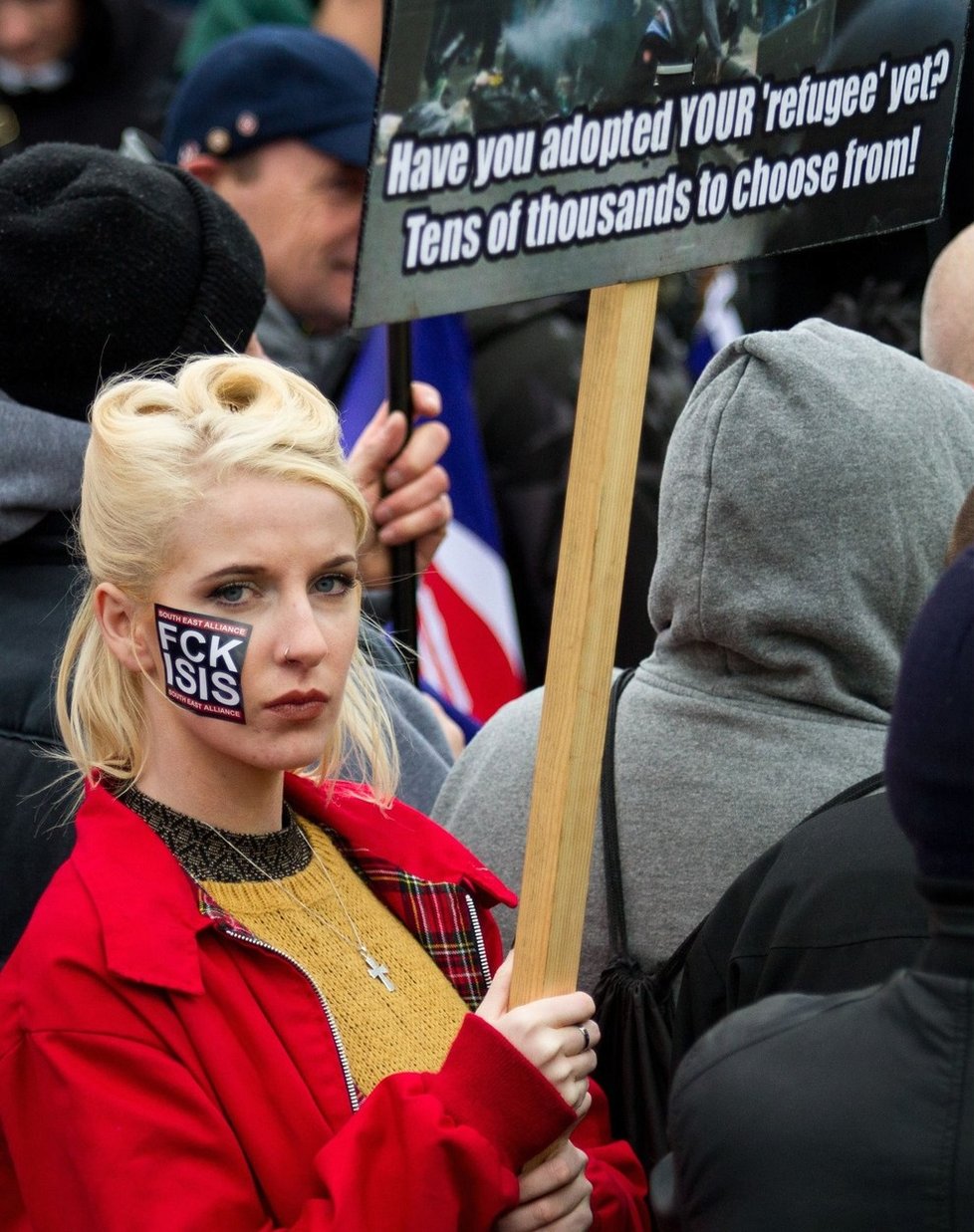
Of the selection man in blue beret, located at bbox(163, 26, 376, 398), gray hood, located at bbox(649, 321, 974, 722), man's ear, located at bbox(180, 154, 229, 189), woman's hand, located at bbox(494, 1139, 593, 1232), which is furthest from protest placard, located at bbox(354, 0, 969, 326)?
man's ear, located at bbox(180, 154, 229, 189)

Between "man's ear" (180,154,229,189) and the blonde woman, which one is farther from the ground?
"man's ear" (180,154,229,189)

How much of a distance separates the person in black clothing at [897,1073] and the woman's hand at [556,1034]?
17.9 inches

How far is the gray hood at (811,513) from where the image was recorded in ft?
7.05

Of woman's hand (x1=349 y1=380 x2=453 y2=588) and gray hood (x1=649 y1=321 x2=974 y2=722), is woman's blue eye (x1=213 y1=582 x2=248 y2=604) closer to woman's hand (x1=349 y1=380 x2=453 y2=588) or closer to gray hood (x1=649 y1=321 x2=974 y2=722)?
gray hood (x1=649 y1=321 x2=974 y2=722)

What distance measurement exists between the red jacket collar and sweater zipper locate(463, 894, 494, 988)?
2 centimetres

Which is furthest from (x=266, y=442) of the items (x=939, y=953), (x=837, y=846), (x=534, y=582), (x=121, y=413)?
(x=534, y=582)

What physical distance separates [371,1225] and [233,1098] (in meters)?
0.19

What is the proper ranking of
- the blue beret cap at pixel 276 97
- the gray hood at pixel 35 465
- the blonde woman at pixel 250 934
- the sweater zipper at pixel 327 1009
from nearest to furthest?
1. the blonde woman at pixel 250 934
2. the sweater zipper at pixel 327 1009
3. the gray hood at pixel 35 465
4. the blue beret cap at pixel 276 97

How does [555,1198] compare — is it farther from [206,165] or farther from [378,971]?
[206,165]

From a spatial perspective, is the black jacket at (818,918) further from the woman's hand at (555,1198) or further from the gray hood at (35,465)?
the gray hood at (35,465)

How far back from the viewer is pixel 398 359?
3.11 meters

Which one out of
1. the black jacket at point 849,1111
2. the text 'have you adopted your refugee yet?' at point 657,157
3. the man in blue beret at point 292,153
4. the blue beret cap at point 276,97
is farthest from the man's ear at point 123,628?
the blue beret cap at point 276,97

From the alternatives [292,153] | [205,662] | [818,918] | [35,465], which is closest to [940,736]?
[818,918]

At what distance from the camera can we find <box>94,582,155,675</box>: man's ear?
79.0 inches
